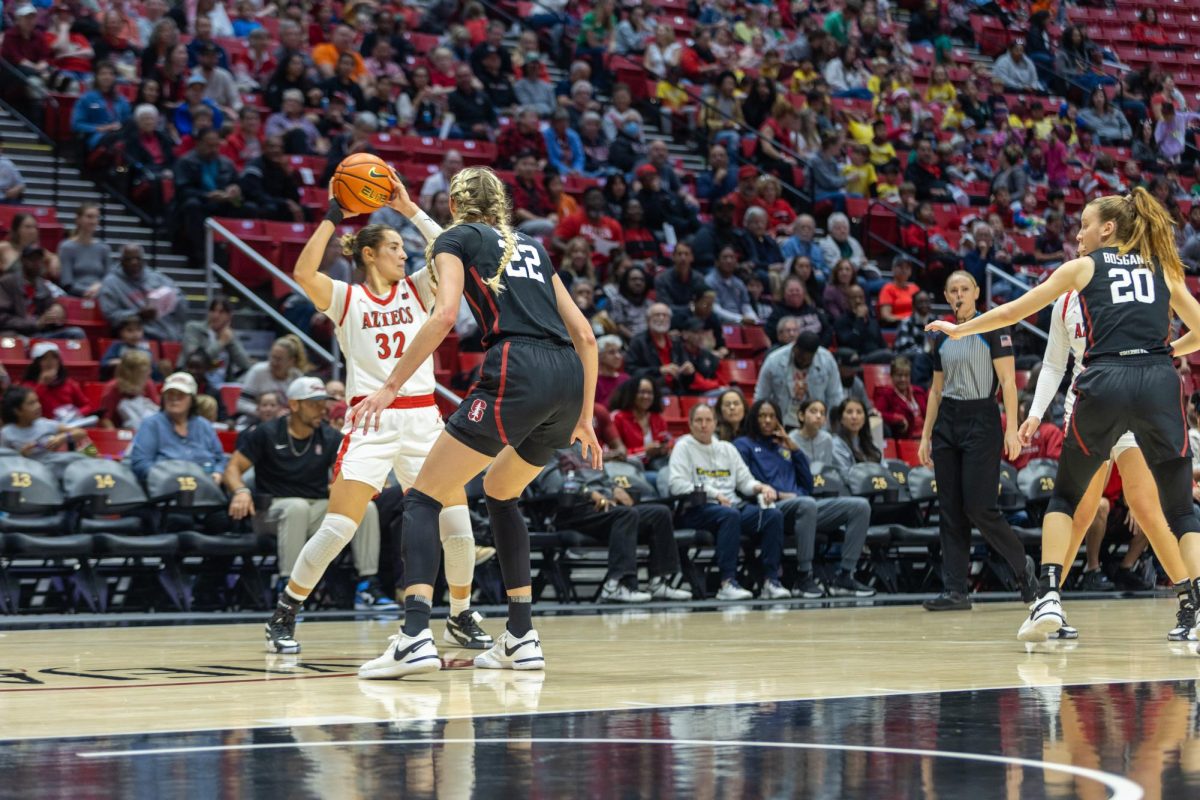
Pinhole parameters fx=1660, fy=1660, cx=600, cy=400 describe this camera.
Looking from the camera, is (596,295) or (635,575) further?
(596,295)

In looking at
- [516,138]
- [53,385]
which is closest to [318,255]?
[53,385]

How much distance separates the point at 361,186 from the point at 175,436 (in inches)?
161

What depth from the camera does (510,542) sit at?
596 centimetres

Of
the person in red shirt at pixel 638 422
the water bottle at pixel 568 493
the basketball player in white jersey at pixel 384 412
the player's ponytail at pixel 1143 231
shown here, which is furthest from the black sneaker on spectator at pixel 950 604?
the basketball player in white jersey at pixel 384 412

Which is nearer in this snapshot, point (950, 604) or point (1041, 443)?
point (950, 604)

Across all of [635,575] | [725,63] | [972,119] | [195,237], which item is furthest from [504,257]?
[972,119]

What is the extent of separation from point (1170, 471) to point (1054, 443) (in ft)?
21.8

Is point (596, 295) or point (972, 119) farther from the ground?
point (972, 119)

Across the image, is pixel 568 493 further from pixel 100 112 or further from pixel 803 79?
pixel 803 79

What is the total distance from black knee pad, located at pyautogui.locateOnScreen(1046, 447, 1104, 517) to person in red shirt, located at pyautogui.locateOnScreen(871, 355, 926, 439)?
6.74 metres

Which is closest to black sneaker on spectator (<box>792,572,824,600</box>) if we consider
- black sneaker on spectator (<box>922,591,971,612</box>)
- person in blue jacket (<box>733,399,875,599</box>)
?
person in blue jacket (<box>733,399,875,599</box>)

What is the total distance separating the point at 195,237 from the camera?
13258 mm

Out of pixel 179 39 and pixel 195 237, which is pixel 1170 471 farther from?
pixel 179 39

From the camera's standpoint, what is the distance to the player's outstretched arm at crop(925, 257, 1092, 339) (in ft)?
21.3
